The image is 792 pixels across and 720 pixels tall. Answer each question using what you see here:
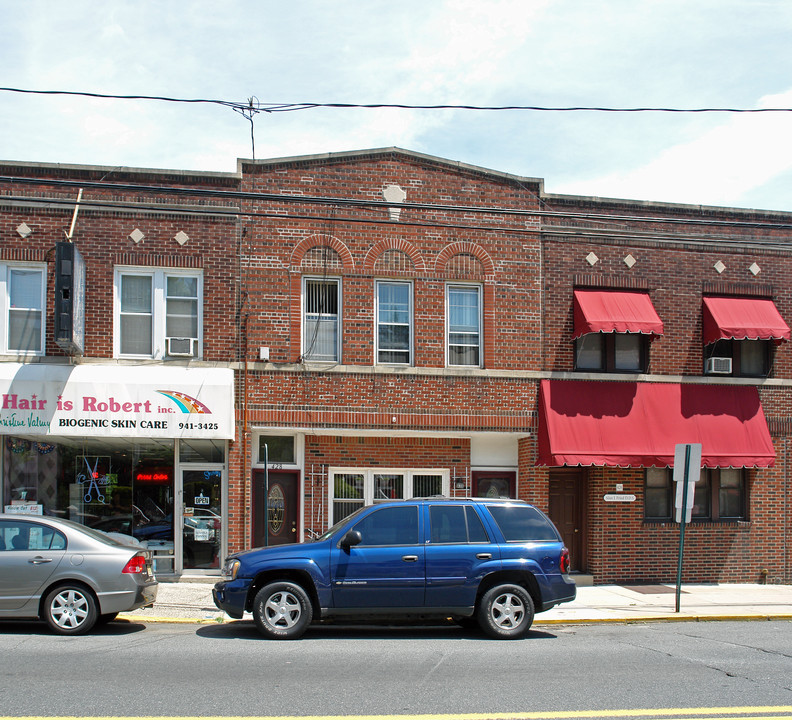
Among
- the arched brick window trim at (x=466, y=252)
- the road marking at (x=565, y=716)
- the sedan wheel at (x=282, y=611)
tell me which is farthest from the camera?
the arched brick window trim at (x=466, y=252)

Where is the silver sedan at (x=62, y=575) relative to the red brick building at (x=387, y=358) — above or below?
below

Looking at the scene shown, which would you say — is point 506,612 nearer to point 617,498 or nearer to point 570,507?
point 617,498

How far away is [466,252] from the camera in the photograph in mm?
16484

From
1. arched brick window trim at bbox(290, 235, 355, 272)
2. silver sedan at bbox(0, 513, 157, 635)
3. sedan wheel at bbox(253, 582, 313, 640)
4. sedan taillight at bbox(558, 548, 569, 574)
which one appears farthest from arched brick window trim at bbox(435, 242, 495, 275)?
silver sedan at bbox(0, 513, 157, 635)

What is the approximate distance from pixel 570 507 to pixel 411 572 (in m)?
7.61

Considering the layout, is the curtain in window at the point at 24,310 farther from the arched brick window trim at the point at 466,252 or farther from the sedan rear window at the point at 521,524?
the sedan rear window at the point at 521,524

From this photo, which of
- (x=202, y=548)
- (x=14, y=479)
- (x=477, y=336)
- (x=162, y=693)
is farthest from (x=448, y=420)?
(x=162, y=693)

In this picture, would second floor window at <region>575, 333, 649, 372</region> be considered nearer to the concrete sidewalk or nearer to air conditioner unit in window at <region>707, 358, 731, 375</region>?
air conditioner unit in window at <region>707, 358, 731, 375</region>

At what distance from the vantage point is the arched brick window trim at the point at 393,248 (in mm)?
16125

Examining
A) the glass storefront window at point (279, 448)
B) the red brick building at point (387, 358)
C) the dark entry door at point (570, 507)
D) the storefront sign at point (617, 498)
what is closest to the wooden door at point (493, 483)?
the red brick building at point (387, 358)

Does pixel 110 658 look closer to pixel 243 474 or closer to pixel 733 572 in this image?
pixel 243 474

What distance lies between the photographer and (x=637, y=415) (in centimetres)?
1644

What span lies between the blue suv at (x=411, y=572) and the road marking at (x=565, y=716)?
3451 mm

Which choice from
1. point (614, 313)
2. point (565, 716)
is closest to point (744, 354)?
point (614, 313)
